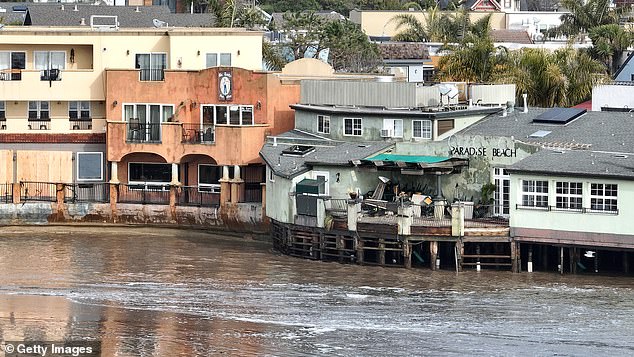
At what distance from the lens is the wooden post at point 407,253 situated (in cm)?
7094

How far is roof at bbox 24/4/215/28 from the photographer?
4998 inches

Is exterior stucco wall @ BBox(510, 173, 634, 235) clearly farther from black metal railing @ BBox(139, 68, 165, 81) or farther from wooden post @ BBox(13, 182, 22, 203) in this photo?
wooden post @ BBox(13, 182, 22, 203)

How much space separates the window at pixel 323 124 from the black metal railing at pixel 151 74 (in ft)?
32.6

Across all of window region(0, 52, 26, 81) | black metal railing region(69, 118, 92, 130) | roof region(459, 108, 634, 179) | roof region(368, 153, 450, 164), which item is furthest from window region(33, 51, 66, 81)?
roof region(459, 108, 634, 179)

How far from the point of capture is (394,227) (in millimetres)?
71000

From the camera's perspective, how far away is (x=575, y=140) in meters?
72.8

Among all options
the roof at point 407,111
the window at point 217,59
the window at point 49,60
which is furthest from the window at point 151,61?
the roof at point 407,111

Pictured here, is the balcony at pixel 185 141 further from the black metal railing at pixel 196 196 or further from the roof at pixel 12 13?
the roof at pixel 12 13

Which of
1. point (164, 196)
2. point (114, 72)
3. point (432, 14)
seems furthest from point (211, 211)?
point (432, 14)

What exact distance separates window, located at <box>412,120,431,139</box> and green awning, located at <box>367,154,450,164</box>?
132 cm

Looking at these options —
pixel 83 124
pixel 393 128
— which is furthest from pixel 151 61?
pixel 393 128

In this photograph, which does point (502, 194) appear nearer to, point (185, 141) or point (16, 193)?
point (185, 141)

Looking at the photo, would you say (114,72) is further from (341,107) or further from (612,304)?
(612,304)

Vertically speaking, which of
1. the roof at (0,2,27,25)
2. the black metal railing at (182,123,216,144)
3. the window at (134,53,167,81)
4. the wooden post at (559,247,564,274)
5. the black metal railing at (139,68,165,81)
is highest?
the roof at (0,2,27,25)
